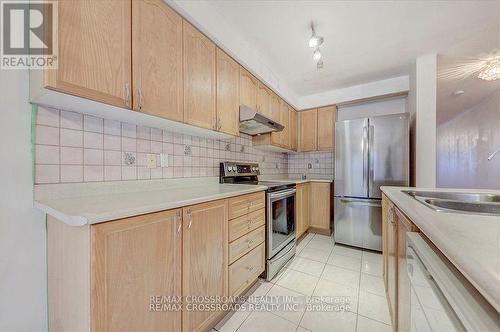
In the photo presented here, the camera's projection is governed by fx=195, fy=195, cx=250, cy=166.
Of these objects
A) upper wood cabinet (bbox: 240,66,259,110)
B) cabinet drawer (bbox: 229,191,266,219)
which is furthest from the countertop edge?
upper wood cabinet (bbox: 240,66,259,110)

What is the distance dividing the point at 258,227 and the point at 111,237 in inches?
47.0

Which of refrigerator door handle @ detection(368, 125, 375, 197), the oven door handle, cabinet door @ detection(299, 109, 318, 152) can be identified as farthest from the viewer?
cabinet door @ detection(299, 109, 318, 152)

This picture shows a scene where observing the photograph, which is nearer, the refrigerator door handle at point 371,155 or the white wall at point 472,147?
the refrigerator door handle at point 371,155

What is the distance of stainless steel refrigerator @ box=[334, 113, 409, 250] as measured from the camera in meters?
2.44

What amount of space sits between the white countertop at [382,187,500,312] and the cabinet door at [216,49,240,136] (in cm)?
153

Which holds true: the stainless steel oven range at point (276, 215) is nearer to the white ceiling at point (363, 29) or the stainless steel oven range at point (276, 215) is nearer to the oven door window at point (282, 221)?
the oven door window at point (282, 221)

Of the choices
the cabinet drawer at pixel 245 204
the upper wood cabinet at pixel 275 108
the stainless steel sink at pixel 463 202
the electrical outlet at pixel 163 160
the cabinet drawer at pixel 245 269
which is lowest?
Answer: the cabinet drawer at pixel 245 269

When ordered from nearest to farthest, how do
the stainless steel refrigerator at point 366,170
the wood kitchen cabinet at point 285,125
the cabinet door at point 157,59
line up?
1. the cabinet door at point 157,59
2. the stainless steel refrigerator at point 366,170
3. the wood kitchen cabinet at point 285,125

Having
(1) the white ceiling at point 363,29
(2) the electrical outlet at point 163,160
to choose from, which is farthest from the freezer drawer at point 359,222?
(2) the electrical outlet at point 163,160

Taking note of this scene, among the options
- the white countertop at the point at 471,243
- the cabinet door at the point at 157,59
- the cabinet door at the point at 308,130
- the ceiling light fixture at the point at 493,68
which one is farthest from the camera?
the cabinet door at the point at 308,130

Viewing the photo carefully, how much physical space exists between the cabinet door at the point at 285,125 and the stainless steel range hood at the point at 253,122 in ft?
1.88

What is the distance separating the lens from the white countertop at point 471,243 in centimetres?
33

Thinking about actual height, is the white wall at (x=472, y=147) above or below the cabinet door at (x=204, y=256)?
above

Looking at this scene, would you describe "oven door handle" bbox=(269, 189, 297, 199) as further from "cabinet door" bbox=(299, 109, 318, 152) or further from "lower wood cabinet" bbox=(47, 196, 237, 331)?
"cabinet door" bbox=(299, 109, 318, 152)
